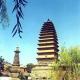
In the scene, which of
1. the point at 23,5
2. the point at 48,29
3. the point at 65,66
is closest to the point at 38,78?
the point at 65,66

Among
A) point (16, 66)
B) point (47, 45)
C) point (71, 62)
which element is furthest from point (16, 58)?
point (71, 62)

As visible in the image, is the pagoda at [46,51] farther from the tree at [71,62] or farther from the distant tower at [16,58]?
the tree at [71,62]

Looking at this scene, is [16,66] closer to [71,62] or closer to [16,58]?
[16,58]

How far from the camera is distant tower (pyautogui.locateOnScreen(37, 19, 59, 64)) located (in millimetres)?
54438

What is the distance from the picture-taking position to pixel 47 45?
194 ft

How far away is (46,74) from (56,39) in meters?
17.7

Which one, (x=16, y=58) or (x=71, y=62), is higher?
(x=16, y=58)

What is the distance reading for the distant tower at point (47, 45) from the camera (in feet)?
179

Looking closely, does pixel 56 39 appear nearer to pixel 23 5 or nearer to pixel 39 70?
pixel 39 70

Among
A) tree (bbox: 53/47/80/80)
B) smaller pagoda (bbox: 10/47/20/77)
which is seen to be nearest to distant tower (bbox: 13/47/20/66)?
smaller pagoda (bbox: 10/47/20/77)

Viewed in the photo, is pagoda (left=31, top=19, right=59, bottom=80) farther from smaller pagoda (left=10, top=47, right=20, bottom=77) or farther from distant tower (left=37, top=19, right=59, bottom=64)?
smaller pagoda (left=10, top=47, right=20, bottom=77)

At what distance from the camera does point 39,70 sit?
46.1 metres

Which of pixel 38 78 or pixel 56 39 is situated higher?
pixel 56 39

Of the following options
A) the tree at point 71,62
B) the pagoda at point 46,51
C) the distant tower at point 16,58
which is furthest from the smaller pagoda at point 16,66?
the tree at point 71,62
